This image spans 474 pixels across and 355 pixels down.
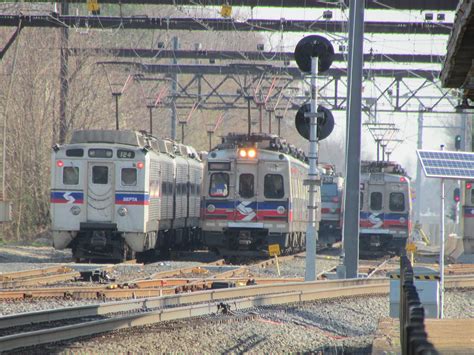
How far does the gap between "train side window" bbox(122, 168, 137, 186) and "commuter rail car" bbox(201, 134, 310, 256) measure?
3297 millimetres

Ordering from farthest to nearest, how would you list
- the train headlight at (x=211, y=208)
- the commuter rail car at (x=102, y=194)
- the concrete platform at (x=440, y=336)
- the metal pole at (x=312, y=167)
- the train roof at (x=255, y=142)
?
the train roof at (x=255, y=142) → the train headlight at (x=211, y=208) → the commuter rail car at (x=102, y=194) → the metal pole at (x=312, y=167) → the concrete platform at (x=440, y=336)

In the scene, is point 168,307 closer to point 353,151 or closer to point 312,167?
point 312,167

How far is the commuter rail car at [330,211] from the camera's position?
3888cm

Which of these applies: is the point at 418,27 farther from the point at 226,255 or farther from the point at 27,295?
the point at 27,295

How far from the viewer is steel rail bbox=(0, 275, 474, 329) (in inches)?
475

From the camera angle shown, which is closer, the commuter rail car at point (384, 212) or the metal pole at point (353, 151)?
the metal pole at point (353, 151)

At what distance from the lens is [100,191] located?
24406mm

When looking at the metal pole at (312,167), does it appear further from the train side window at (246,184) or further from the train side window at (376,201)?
the train side window at (376,201)

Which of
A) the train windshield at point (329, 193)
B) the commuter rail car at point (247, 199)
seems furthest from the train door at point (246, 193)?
the train windshield at point (329, 193)

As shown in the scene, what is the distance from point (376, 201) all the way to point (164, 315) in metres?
24.4

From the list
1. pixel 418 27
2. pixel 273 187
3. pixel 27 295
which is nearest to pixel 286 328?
pixel 27 295

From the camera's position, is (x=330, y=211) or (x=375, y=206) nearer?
(x=375, y=206)

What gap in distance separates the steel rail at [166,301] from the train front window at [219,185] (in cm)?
822

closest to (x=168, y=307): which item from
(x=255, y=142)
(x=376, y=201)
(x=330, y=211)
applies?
(x=255, y=142)
